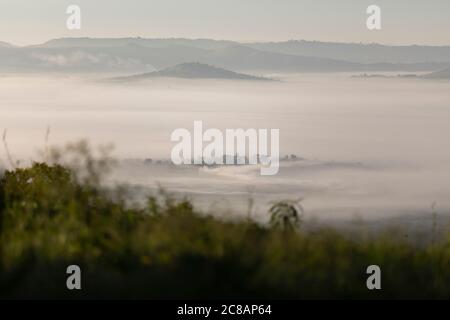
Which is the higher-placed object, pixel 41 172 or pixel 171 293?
pixel 41 172

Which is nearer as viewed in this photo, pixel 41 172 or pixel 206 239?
pixel 206 239

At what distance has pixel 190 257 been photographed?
33.9 feet

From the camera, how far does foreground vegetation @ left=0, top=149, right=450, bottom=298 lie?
991 centimetres

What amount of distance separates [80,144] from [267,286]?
199 inches

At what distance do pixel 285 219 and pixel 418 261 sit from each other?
1.92m

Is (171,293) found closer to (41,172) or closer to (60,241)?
(60,241)

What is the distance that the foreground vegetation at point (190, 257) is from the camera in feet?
32.5
